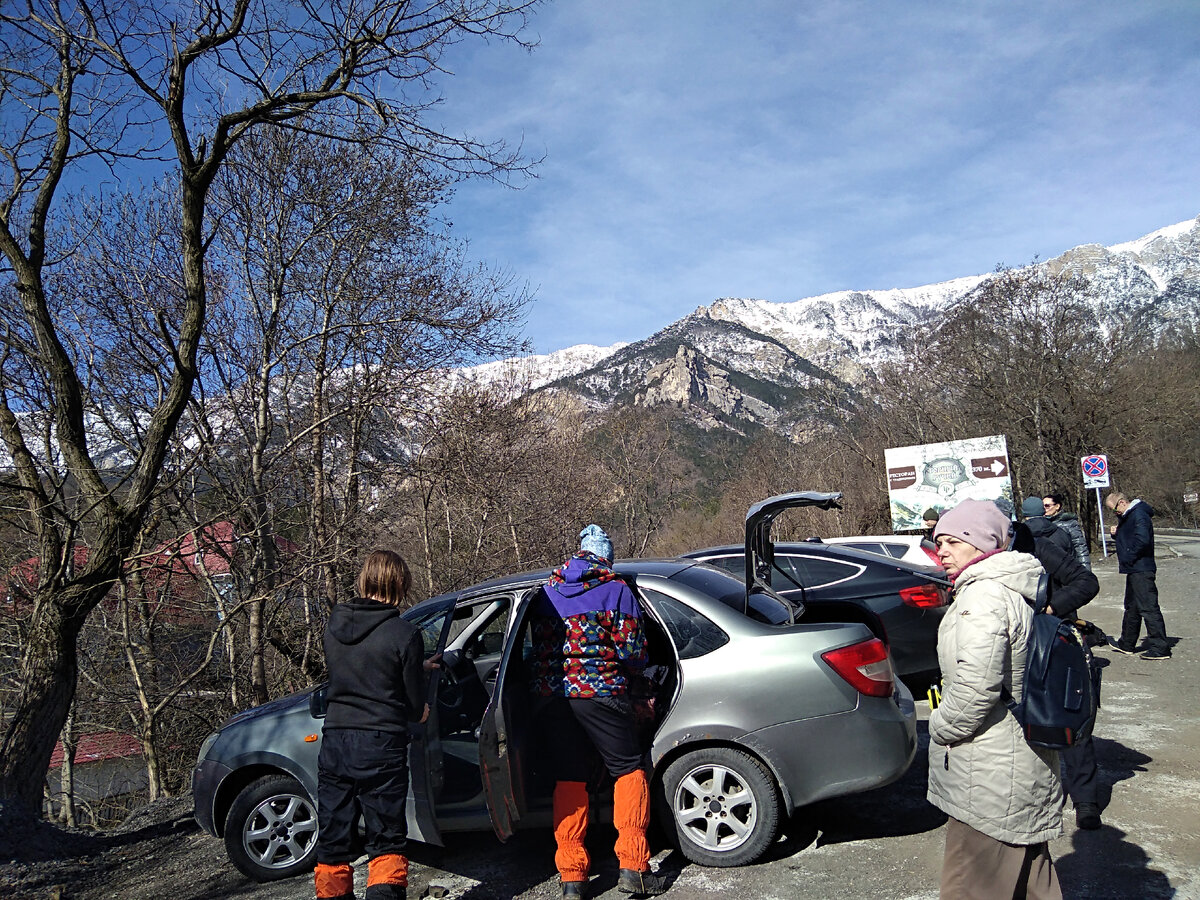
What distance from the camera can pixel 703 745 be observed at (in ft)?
14.8

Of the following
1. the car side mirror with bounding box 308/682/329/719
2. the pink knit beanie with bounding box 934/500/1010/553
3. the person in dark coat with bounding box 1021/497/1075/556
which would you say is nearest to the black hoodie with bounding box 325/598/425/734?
Answer: the car side mirror with bounding box 308/682/329/719

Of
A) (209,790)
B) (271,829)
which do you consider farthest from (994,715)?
(209,790)

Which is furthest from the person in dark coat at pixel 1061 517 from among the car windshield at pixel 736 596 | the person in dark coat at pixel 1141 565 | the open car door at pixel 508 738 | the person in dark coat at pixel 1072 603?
the open car door at pixel 508 738

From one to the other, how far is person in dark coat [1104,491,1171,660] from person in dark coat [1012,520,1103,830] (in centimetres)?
419

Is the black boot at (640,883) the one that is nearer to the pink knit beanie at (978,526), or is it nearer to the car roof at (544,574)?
the car roof at (544,574)

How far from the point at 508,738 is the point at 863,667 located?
1.89 m

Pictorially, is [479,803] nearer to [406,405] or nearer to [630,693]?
[630,693]

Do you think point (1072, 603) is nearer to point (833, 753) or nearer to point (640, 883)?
point (833, 753)

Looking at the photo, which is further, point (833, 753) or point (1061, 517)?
point (1061, 517)

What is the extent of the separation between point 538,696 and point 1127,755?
14.3 feet

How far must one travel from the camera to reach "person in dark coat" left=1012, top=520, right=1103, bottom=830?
4.56 metres

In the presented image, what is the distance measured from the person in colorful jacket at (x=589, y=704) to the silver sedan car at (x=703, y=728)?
0.20 meters

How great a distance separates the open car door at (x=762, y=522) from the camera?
5094 mm

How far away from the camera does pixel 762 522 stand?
553 cm
